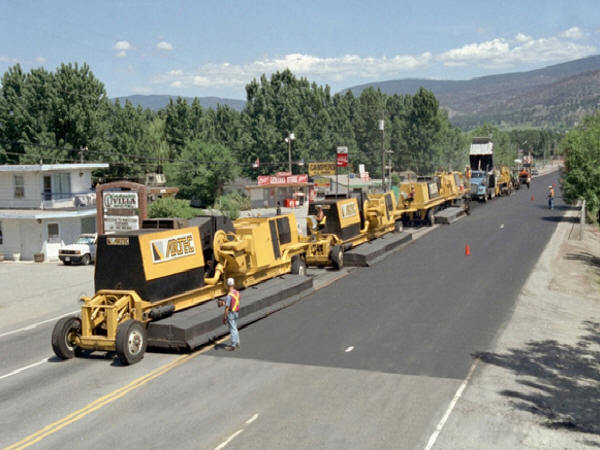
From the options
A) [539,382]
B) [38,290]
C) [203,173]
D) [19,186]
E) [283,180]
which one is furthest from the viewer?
[203,173]

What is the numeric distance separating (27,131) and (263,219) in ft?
151

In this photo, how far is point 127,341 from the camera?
15.1 m

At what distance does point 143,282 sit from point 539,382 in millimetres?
9810

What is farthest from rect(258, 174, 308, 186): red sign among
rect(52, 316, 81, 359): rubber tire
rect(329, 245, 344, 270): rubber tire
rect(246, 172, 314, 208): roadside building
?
rect(52, 316, 81, 359): rubber tire

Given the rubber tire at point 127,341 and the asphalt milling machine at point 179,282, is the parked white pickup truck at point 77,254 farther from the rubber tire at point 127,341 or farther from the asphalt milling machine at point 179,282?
the rubber tire at point 127,341

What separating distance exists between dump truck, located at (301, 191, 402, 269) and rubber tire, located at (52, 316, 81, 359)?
37.8 feet

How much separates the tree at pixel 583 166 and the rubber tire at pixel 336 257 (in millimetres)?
17829

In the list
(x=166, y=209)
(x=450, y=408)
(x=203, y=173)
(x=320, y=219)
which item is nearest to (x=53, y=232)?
(x=166, y=209)

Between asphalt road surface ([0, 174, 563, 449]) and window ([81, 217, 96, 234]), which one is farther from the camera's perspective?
window ([81, 217, 96, 234])

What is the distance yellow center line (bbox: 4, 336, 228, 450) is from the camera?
11.3m

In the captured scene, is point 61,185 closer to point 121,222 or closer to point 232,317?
point 121,222

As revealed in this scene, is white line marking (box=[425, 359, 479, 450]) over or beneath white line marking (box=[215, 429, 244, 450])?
beneath

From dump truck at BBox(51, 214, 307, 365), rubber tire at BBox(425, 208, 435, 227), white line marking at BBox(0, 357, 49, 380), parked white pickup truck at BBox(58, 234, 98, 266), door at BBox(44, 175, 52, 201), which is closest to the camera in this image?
white line marking at BBox(0, 357, 49, 380)

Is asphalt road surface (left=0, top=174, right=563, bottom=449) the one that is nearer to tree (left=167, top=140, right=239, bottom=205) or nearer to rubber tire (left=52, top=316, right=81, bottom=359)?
rubber tire (left=52, top=316, right=81, bottom=359)
